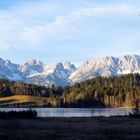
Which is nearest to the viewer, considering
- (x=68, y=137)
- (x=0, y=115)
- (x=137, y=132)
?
(x=68, y=137)

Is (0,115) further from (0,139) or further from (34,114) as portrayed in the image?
(0,139)

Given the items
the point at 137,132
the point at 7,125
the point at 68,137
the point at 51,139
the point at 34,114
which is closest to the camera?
the point at 51,139

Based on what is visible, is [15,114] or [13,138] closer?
[13,138]

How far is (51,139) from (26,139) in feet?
9.16

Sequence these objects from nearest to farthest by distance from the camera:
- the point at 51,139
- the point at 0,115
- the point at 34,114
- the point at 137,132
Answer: the point at 51,139, the point at 137,132, the point at 0,115, the point at 34,114

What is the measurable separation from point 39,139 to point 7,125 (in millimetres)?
16733

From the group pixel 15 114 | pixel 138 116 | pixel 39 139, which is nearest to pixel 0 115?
pixel 15 114

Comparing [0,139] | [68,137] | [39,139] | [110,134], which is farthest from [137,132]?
→ [0,139]

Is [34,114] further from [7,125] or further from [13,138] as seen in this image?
[13,138]

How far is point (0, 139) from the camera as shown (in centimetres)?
3941

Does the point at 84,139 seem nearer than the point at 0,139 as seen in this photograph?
No

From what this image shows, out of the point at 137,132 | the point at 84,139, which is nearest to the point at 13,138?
the point at 84,139

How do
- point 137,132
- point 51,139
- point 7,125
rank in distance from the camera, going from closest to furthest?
1. point 51,139
2. point 137,132
3. point 7,125

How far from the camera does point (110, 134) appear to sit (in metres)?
47.2
